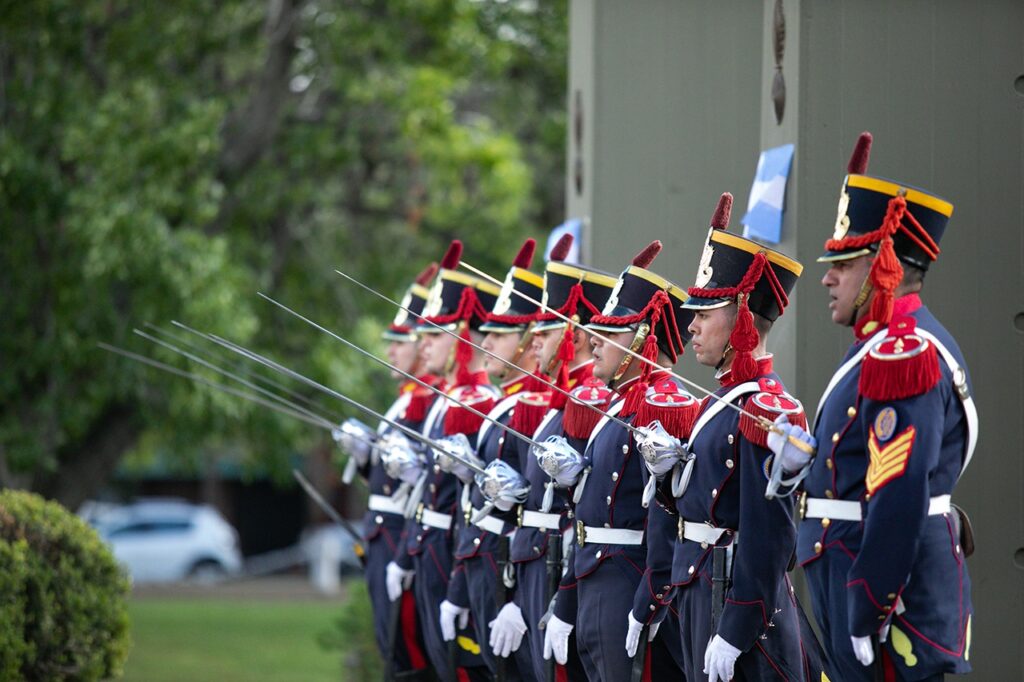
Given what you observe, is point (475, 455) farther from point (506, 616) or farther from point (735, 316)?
point (735, 316)

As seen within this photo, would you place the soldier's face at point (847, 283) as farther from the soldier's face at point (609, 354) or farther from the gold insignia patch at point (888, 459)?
the soldier's face at point (609, 354)

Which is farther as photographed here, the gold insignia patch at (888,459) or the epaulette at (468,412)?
the epaulette at (468,412)

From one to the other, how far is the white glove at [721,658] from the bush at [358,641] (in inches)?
240

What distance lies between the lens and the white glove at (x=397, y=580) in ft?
27.7

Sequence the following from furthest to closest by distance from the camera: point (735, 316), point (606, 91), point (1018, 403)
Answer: point (606, 91), point (1018, 403), point (735, 316)

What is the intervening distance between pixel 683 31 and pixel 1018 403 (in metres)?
3.28

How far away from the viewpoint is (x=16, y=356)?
13438 mm

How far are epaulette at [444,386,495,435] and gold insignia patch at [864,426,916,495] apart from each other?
3.27 meters

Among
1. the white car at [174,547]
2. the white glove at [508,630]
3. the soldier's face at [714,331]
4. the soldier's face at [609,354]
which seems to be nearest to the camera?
the soldier's face at [714,331]

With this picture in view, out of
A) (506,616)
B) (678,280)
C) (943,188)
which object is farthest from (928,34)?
(506,616)

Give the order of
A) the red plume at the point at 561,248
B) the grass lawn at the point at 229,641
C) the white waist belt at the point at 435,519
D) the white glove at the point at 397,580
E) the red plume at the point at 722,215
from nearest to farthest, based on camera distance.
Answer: the red plume at the point at 722,215
the red plume at the point at 561,248
the white waist belt at the point at 435,519
the white glove at the point at 397,580
the grass lawn at the point at 229,641

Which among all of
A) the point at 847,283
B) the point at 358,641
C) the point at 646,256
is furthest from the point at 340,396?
the point at 358,641

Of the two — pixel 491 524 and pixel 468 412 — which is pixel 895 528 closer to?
pixel 491 524

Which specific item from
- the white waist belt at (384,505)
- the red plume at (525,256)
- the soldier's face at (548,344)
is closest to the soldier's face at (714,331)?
the soldier's face at (548,344)
